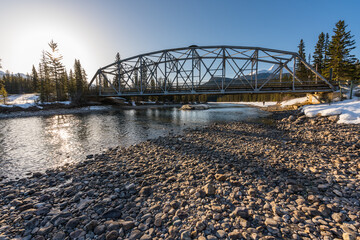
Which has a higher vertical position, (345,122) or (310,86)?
(310,86)

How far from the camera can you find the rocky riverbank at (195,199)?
318cm

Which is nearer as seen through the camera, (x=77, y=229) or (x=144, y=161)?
(x=77, y=229)

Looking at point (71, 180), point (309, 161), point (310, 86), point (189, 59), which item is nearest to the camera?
point (71, 180)

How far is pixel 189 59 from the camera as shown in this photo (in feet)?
123

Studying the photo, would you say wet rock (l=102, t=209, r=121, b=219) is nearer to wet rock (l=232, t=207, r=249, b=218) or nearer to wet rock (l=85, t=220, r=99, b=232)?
wet rock (l=85, t=220, r=99, b=232)

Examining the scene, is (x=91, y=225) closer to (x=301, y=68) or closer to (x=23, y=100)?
(x=301, y=68)

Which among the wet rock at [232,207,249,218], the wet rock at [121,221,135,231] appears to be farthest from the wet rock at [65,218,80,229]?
the wet rock at [232,207,249,218]

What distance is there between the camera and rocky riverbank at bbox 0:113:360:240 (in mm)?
3176

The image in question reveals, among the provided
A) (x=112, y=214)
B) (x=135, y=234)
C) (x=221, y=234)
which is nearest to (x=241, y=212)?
(x=221, y=234)

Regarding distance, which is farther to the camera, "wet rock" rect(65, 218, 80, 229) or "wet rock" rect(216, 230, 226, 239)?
"wet rock" rect(65, 218, 80, 229)

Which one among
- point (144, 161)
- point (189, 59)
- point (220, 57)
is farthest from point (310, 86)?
point (144, 161)

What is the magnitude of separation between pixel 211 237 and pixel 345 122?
17.4 metres

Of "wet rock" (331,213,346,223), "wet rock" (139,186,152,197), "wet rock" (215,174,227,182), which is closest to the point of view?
"wet rock" (331,213,346,223)

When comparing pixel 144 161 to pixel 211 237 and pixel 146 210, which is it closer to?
pixel 146 210
